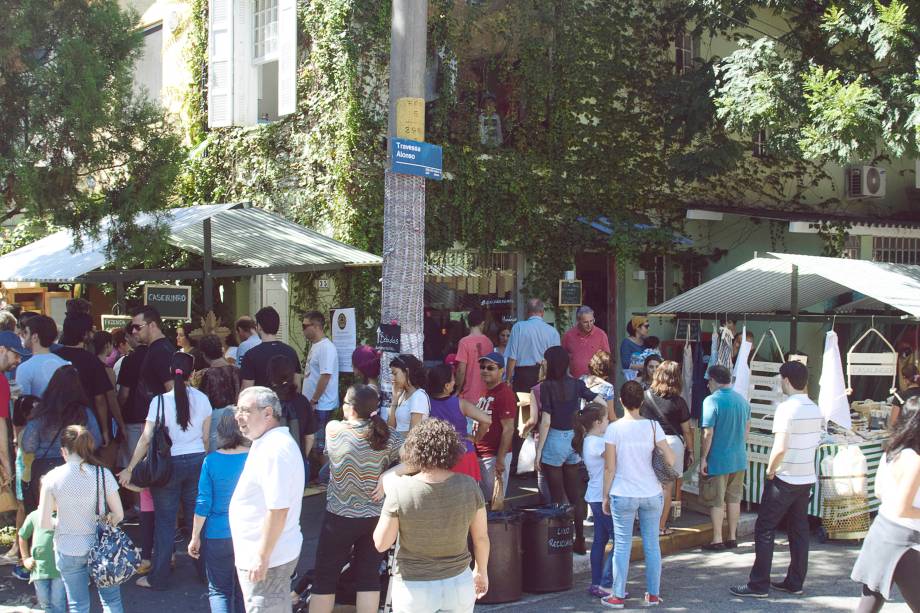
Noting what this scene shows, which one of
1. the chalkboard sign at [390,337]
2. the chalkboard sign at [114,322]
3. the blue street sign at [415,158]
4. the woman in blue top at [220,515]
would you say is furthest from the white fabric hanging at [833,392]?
the chalkboard sign at [114,322]

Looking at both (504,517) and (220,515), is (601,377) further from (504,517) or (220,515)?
(220,515)

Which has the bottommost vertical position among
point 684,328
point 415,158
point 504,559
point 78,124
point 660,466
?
point 504,559

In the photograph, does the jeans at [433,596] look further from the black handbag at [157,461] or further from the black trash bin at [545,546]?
the black handbag at [157,461]

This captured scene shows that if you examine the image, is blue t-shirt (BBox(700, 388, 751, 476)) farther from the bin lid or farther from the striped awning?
the bin lid

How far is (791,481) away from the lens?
22.8 feet

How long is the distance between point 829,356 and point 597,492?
3.38m

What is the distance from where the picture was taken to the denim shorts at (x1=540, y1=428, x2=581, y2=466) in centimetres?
775

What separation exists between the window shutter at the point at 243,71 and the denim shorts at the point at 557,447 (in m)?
7.04

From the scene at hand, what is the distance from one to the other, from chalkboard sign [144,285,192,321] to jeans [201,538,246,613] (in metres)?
4.63

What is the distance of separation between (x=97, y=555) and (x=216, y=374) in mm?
1754

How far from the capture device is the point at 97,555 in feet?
17.8

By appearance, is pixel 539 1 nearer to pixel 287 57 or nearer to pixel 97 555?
pixel 287 57

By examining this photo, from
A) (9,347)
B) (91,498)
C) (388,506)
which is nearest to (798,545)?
(388,506)

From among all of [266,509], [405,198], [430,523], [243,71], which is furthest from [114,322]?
[430,523]
